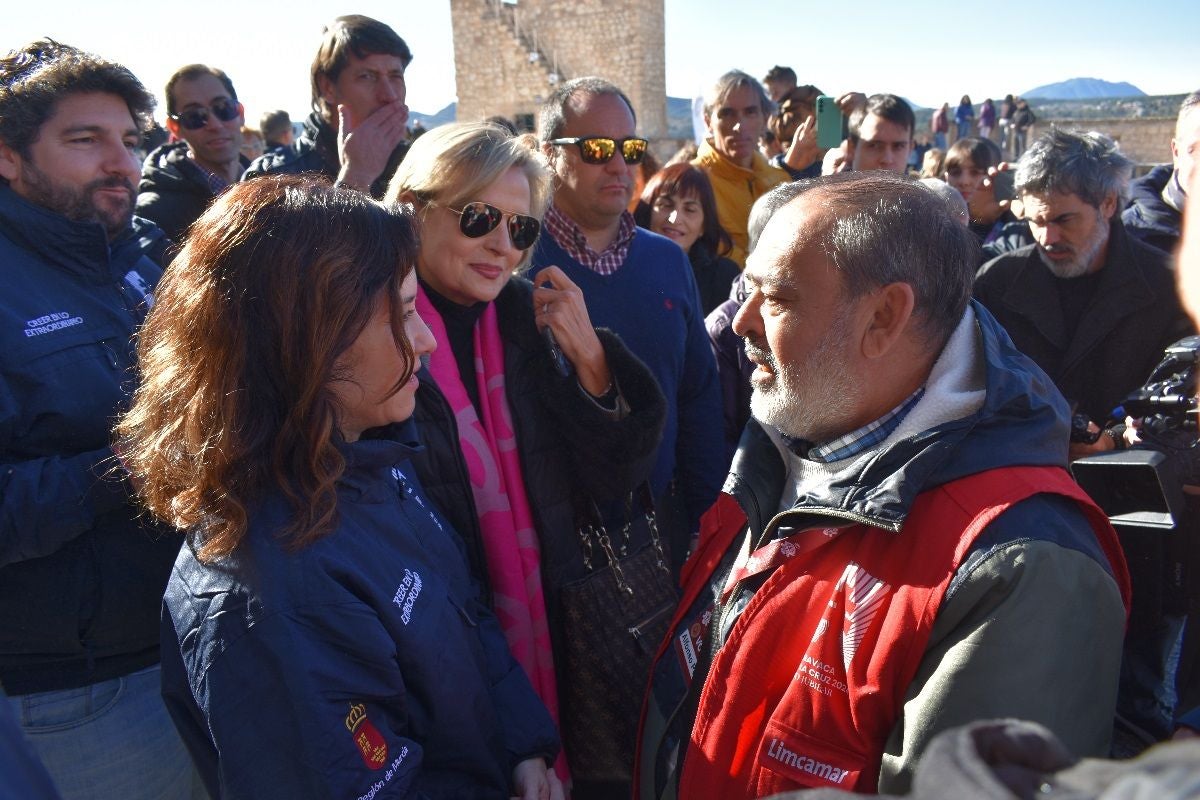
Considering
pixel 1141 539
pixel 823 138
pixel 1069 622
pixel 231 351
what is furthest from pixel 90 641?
pixel 823 138

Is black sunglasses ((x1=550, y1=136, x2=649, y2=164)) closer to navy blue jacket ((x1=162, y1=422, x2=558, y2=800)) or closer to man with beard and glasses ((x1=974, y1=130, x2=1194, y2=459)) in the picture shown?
man with beard and glasses ((x1=974, y1=130, x2=1194, y2=459))

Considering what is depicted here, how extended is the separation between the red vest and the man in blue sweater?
1.16m

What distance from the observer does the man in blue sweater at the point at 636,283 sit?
278 centimetres

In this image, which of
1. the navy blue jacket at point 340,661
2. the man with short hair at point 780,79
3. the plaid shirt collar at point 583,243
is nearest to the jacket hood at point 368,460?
the navy blue jacket at point 340,661

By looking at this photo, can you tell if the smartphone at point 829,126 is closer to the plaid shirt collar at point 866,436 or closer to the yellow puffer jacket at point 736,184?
the yellow puffer jacket at point 736,184

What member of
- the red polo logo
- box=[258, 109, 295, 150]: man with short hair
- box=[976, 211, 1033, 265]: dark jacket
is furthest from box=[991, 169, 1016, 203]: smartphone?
box=[258, 109, 295, 150]: man with short hair

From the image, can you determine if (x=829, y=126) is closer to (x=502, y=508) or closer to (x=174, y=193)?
(x=174, y=193)

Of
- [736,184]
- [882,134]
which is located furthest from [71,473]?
[882,134]

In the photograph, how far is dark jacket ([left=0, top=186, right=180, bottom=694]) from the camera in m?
1.67

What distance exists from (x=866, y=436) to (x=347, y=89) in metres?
2.80

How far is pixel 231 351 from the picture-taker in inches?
51.8

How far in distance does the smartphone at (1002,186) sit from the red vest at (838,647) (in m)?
4.03

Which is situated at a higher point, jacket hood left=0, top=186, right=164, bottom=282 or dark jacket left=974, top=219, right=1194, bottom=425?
jacket hood left=0, top=186, right=164, bottom=282

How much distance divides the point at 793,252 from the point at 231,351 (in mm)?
1069
